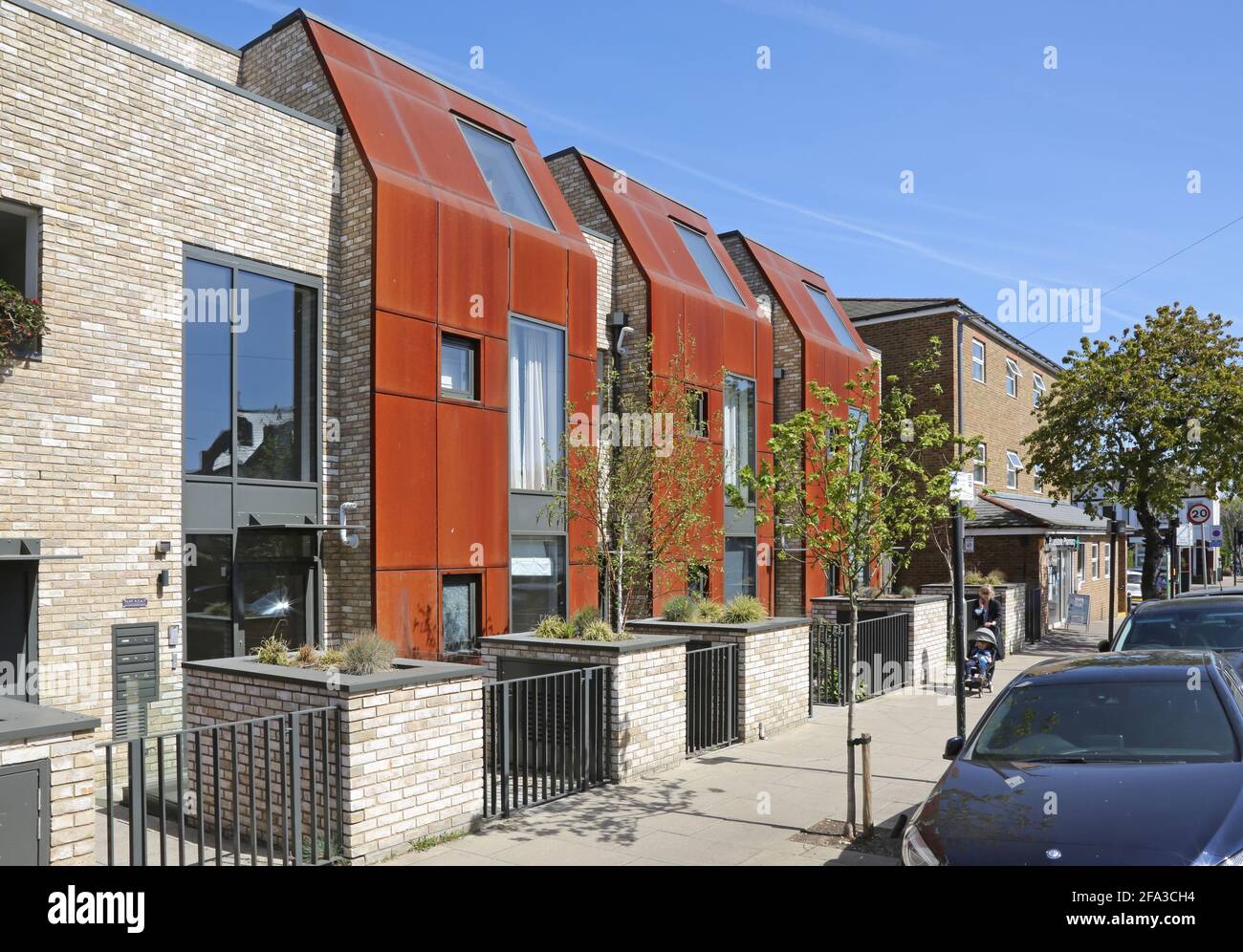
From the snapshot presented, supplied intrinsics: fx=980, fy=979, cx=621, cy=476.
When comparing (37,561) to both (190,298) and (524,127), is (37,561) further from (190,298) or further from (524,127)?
(524,127)

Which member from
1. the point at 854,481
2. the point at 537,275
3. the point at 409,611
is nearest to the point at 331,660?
the point at 409,611

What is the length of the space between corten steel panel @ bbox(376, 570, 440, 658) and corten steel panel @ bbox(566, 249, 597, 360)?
4398 millimetres

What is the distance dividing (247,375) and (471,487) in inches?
119

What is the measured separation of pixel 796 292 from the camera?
72.3ft

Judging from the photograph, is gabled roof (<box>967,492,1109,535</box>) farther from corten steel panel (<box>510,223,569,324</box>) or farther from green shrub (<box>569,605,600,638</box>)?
green shrub (<box>569,605,600,638</box>)

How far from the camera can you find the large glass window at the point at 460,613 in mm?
12133

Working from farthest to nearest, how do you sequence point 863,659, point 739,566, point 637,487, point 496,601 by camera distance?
point 739,566 → point 863,659 → point 496,601 → point 637,487

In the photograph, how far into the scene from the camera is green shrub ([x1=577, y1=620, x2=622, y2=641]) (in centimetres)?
974

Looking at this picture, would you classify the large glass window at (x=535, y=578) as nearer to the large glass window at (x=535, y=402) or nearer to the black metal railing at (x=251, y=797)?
the large glass window at (x=535, y=402)

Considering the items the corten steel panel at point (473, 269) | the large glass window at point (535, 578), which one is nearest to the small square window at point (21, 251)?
the corten steel panel at point (473, 269)

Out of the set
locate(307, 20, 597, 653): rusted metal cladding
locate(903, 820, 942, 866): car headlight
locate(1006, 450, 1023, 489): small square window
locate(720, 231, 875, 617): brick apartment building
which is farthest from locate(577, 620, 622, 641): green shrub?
locate(1006, 450, 1023, 489): small square window

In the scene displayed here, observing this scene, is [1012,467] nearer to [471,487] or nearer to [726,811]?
[471,487]

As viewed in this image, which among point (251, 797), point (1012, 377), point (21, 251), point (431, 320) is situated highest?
point (1012, 377)

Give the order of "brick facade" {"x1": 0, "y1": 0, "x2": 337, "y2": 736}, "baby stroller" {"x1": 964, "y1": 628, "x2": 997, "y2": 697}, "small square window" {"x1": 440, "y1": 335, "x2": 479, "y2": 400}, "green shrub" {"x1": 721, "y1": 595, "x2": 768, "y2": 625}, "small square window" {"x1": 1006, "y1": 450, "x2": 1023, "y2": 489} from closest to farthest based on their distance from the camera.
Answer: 1. "brick facade" {"x1": 0, "y1": 0, "x2": 337, "y2": 736}
2. "green shrub" {"x1": 721, "y1": 595, "x2": 768, "y2": 625}
3. "small square window" {"x1": 440, "y1": 335, "x2": 479, "y2": 400}
4. "baby stroller" {"x1": 964, "y1": 628, "x2": 997, "y2": 697}
5. "small square window" {"x1": 1006, "y1": 450, "x2": 1023, "y2": 489}
